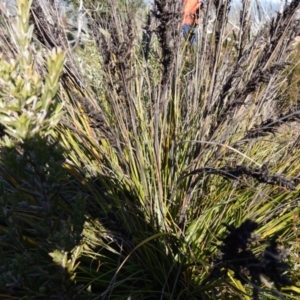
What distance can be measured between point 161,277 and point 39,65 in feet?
3.85

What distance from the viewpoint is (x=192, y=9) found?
2.43 meters

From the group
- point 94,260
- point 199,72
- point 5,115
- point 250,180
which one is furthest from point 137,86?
point 5,115

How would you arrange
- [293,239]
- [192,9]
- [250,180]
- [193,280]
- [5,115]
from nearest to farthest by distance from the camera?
[5,115] < [193,280] < [250,180] < [293,239] < [192,9]

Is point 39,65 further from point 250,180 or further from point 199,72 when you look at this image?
point 250,180

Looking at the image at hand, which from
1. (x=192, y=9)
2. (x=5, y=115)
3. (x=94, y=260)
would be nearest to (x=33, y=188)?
(x=5, y=115)

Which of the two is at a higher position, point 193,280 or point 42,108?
point 42,108

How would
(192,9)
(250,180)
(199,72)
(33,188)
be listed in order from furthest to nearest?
(192,9)
(199,72)
(250,180)
(33,188)

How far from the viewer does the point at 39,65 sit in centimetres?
201

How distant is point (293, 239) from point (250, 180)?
1.32 feet

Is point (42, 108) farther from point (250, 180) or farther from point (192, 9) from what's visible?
point (192, 9)

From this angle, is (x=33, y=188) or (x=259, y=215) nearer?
(x=33, y=188)

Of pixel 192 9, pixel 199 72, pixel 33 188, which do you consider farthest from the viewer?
pixel 192 9

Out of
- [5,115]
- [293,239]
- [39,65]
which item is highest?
[5,115]

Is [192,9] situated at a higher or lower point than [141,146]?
higher
